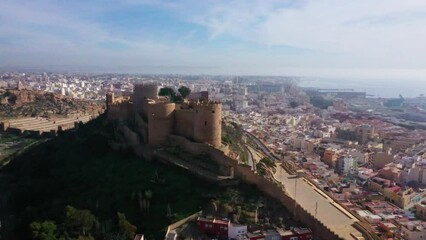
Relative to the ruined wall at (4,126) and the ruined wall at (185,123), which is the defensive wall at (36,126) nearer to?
the ruined wall at (4,126)

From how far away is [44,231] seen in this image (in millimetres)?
16156

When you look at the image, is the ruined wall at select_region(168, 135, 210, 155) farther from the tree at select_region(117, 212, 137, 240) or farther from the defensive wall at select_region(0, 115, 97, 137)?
the defensive wall at select_region(0, 115, 97, 137)

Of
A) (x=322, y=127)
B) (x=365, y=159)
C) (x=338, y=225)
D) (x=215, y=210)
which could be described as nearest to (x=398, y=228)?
(x=338, y=225)

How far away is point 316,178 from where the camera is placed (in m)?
29.4

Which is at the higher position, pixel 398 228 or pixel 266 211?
pixel 266 211

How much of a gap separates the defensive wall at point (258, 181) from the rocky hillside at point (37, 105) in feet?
126

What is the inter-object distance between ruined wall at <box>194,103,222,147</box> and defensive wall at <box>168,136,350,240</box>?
0.46 meters

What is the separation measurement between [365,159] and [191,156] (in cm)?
2211

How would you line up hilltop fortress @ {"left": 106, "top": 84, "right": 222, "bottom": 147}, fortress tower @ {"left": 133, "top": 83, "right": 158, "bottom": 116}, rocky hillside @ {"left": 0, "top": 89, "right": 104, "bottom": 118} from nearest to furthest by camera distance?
hilltop fortress @ {"left": 106, "top": 84, "right": 222, "bottom": 147}, fortress tower @ {"left": 133, "top": 83, "right": 158, "bottom": 116}, rocky hillside @ {"left": 0, "top": 89, "right": 104, "bottom": 118}

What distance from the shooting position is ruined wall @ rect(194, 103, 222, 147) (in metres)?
19.9

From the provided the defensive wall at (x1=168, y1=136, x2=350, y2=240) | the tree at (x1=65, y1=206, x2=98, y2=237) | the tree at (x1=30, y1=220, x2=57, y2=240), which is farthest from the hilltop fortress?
the tree at (x1=30, y1=220, x2=57, y2=240)

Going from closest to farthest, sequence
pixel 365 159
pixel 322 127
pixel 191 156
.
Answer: pixel 191 156
pixel 365 159
pixel 322 127

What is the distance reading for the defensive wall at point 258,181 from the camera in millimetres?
15997

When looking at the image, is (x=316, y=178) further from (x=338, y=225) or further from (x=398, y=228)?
(x=338, y=225)
